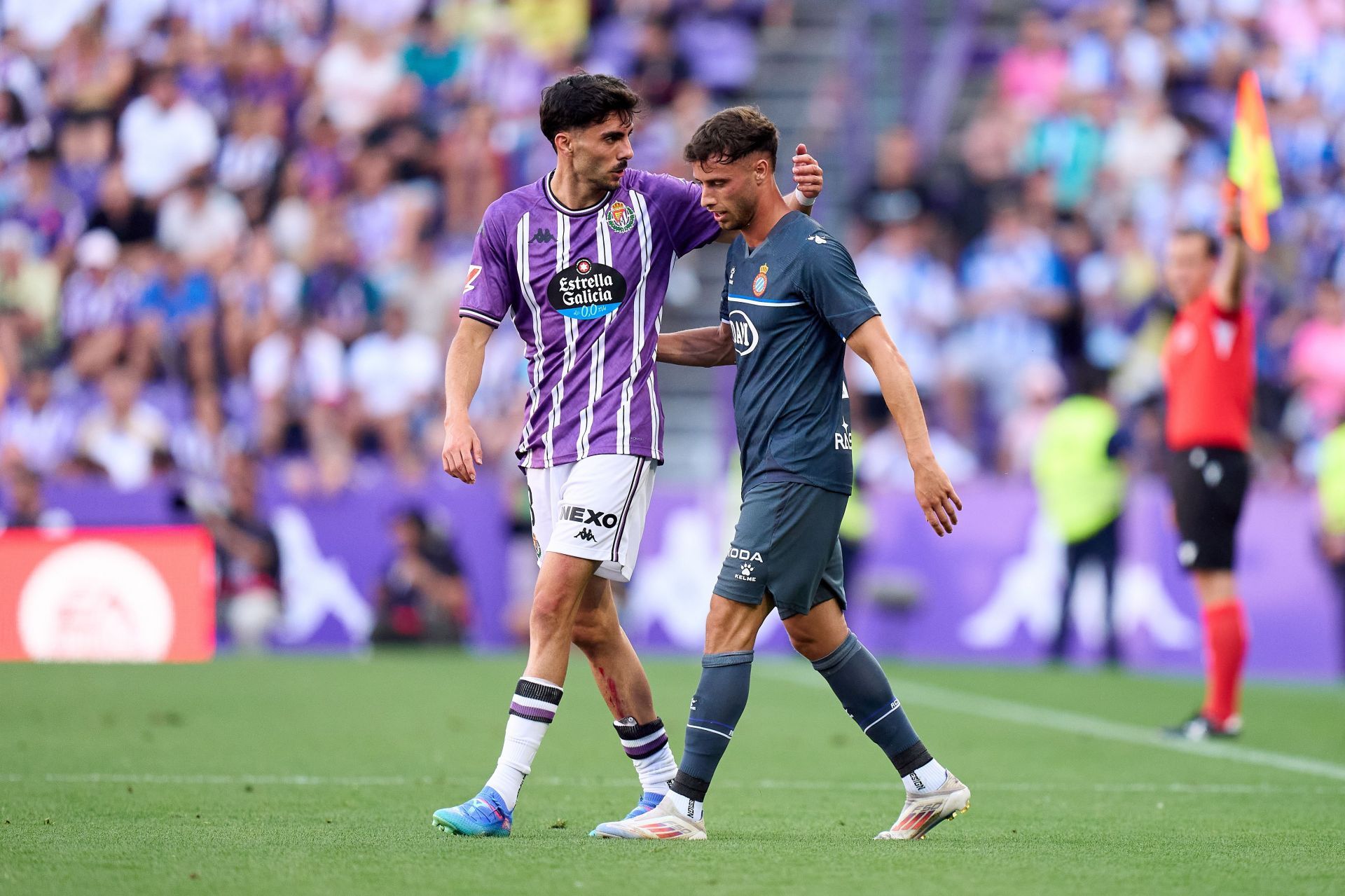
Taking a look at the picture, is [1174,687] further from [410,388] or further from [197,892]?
[197,892]

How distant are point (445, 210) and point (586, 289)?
12.4m

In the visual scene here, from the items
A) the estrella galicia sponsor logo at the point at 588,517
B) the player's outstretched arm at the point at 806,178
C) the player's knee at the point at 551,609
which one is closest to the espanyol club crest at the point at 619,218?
the player's outstretched arm at the point at 806,178

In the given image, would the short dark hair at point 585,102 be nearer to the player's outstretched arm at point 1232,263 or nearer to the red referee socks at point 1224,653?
the player's outstretched arm at point 1232,263

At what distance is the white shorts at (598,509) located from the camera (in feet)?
18.0

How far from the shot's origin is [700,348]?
5824mm

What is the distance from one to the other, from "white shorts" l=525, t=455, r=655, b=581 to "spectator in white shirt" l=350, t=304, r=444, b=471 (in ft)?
33.9

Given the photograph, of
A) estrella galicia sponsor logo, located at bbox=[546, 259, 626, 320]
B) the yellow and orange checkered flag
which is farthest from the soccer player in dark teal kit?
the yellow and orange checkered flag

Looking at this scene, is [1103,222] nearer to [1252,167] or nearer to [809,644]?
[1252,167]

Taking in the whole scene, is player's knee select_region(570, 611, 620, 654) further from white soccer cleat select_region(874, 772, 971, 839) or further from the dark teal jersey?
white soccer cleat select_region(874, 772, 971, 839)

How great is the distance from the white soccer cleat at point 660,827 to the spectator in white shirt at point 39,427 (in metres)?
11.6

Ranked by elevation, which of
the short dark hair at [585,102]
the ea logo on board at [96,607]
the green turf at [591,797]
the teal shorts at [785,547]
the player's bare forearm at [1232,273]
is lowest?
the ea logo on board at [96,607]

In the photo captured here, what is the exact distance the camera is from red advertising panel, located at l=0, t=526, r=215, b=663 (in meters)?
13.6

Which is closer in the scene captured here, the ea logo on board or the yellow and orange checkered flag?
the yellow and orange checkered flag

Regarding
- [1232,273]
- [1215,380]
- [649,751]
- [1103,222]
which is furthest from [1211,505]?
[1103,222]
